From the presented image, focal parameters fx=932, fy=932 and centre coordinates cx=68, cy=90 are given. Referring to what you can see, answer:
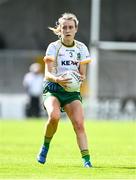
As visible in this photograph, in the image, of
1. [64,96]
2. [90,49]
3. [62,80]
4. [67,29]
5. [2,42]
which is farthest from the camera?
[2,42]

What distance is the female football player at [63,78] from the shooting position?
43.2 feet

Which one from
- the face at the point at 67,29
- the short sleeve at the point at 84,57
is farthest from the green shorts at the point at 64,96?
the face at the point at 67,29

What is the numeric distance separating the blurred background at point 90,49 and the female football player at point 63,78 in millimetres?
21137

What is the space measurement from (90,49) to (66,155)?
20.8 m

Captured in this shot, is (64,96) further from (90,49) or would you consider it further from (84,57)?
(90,49)

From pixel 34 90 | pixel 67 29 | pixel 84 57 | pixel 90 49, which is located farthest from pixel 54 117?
pixel 90 49

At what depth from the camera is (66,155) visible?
15992 millimetres

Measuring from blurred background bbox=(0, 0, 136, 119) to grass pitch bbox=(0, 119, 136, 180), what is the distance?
9.21m

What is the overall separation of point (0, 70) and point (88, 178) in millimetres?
25386

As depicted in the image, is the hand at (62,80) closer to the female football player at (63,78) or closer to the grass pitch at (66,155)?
the female football player at (63,78)

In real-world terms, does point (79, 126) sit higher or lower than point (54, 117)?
lower

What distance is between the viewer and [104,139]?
71.5ft

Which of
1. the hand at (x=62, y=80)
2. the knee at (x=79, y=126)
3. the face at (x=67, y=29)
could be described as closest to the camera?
the hand at (x=62, y=80)

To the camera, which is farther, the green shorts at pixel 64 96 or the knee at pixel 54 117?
the green shorts at pixel 64 96
